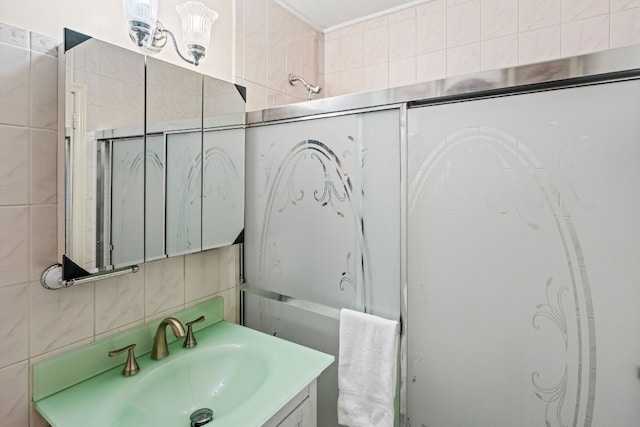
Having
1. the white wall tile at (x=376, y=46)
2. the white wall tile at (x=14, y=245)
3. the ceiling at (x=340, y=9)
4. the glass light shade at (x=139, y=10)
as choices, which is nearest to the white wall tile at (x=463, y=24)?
the ceiling at (x=340, y=9)

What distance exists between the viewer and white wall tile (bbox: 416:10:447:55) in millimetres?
1724

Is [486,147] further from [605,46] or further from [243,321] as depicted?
[243,321]

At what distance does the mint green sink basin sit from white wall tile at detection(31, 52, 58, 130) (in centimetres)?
80

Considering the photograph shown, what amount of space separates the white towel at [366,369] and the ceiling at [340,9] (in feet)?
5.30

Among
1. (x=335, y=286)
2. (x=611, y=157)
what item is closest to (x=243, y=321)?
(x=335, y=286)

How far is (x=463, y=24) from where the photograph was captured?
1.67 meters

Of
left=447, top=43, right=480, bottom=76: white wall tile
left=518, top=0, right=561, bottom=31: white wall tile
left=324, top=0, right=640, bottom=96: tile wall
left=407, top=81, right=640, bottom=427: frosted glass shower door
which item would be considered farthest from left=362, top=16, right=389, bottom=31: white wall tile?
left=407, top=81, right=640, bottom=427: frosted glass shower door

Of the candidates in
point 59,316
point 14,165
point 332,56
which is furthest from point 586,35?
point 59,316

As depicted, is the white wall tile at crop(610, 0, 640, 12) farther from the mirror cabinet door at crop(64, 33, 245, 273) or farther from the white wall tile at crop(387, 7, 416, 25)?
the mirror cabinet door at crop(64, 33, 245, 273)

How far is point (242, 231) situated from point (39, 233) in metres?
0.71

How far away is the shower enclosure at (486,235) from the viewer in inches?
34.0

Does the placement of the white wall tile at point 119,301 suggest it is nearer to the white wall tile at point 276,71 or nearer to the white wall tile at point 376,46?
the white wall tile at point 276,71

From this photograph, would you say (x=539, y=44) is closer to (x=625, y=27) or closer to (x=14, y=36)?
(x=625, y=27)

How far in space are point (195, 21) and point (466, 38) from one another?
4.26ft
